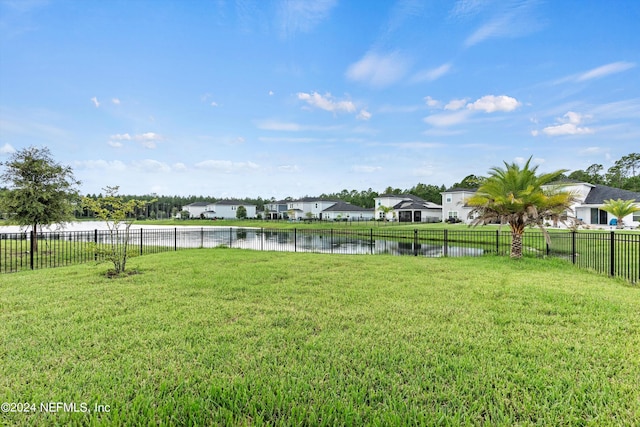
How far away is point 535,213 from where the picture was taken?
30.6 feet

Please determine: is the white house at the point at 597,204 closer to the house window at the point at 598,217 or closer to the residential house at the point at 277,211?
the house window at the point at 598,217

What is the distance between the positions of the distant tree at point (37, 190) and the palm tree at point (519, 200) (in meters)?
17.1

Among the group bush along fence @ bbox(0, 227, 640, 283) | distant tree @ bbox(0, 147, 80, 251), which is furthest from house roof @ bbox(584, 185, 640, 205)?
distant tree @ bbox(0, 147, 80, 251)

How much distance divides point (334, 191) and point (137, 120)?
77913 millimetres

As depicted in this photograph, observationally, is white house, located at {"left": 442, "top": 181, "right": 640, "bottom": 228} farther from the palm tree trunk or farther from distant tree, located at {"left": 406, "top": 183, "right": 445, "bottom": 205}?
distant tree, located at {"left": 406, "top": 183, "right": 445, "bottom": 205}

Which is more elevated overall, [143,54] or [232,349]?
[143,54]

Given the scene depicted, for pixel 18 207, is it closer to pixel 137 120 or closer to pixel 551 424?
pixel 137 120

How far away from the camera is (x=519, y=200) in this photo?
9.80 metres

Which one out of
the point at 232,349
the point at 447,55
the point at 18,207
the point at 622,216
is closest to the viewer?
the point at 232,349

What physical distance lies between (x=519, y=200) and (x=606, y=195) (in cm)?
2768

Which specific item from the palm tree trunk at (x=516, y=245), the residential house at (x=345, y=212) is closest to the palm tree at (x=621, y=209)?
the palm tree trunk at (x=516, y=245)

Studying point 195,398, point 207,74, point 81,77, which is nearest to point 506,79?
point 207,74

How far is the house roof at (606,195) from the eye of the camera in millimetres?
26703

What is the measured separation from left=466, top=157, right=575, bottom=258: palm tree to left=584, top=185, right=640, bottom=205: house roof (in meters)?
24.7
